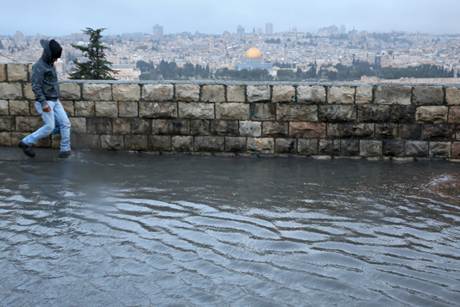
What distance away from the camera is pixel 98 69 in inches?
1150

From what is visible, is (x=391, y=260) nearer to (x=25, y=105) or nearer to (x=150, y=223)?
(x=150, y=223)

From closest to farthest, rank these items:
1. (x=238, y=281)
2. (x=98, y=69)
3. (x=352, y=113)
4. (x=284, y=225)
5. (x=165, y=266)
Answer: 1. (x=238, y=281)
2. (x=165, y=266)
3. (x=284, y=225)
4. (x=352, y=113)
5. (x=98, y=69)

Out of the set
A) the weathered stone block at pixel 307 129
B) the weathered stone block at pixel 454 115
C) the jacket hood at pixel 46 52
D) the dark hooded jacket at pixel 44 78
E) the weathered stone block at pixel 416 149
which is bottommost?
the weathered stone block at pixel 416 149

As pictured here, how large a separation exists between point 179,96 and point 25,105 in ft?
8.21

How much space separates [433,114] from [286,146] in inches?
85.1

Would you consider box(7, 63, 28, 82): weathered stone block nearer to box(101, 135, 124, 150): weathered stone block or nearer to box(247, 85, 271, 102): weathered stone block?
box(101, 135, 124, 150): weathered stone block

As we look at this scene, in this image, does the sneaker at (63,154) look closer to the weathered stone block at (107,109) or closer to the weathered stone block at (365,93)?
the weathered stone block at (107,109)

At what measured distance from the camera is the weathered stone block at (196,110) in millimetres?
9023

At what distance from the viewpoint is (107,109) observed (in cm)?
930

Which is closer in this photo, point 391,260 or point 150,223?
point 391,260

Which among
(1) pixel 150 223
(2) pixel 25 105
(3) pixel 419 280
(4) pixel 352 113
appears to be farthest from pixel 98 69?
(3) pixel 419 280

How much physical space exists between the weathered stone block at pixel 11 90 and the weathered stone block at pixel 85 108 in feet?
3.06

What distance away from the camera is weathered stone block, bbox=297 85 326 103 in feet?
28.7

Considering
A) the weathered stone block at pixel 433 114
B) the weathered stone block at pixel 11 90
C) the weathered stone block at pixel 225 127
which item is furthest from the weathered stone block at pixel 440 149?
the weathered stone block at pixel 11 90
